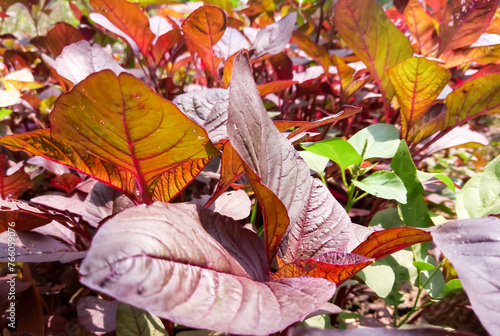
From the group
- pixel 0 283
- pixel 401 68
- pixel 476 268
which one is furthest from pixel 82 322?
pixel 401 68

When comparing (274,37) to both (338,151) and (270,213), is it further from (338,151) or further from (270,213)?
(270,213)

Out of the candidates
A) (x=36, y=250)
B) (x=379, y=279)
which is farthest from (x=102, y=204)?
(x=379, y=279)

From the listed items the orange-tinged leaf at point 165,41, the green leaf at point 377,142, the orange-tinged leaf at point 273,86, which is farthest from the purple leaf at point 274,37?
the green leaf at point 377,142

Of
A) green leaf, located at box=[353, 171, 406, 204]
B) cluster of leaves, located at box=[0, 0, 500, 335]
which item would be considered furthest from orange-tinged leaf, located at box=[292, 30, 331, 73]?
green leaf, located at box=[353, 171, 406, 204]

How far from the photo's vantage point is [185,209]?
46 centimetres

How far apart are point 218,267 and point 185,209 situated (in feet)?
0.31

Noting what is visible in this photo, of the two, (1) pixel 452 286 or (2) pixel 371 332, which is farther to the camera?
(1) pixel 452 286

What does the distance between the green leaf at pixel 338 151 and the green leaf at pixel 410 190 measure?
0.09m

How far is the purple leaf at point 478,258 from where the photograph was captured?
366 mm

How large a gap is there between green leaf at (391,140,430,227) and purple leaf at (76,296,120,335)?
1.89ft

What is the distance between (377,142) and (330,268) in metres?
0.40

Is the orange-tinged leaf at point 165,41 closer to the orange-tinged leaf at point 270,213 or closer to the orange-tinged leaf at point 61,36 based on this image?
the orange-tinged leaf at point 61,36

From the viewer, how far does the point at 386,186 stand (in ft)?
2.02

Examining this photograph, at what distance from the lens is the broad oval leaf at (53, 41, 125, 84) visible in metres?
0.65
